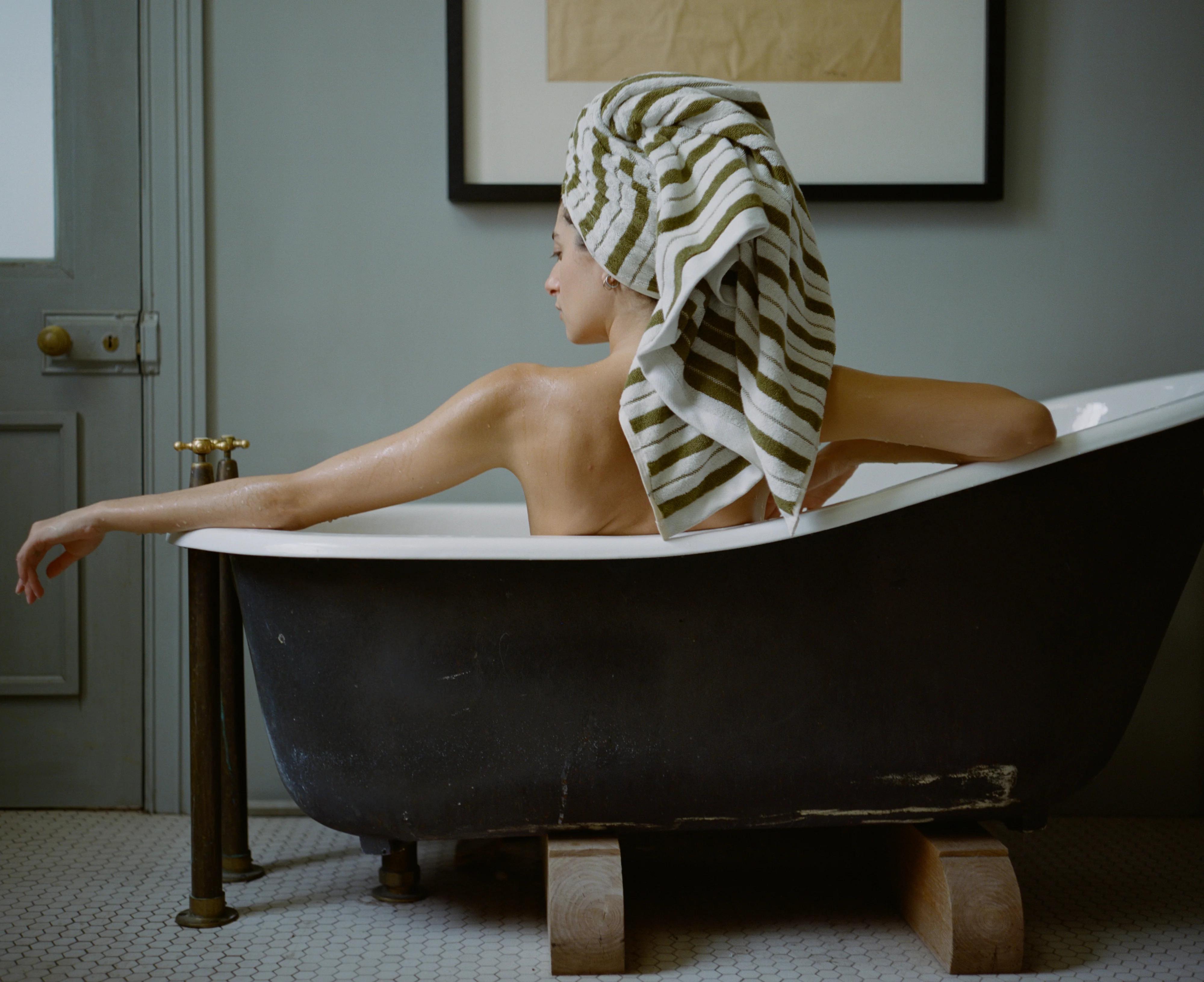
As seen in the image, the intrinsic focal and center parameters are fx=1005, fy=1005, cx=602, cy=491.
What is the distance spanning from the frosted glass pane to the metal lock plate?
0.44 feet

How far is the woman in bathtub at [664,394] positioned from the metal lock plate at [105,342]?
25.5 inches

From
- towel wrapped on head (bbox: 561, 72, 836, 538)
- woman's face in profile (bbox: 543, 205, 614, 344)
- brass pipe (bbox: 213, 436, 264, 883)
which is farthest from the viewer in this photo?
brass pipe (bbox: 213, 436, 264, 883)

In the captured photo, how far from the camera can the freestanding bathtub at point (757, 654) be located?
1072 millimetres

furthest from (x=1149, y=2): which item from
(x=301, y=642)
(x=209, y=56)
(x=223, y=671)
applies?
(x=223, y=671)

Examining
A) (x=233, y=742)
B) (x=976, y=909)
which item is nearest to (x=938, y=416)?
(x=976, y=909)

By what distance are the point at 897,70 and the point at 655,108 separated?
0.89m

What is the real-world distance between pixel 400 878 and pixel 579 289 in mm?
825

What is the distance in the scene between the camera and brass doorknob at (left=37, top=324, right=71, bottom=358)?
5.47 ft

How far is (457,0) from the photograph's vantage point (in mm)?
1676

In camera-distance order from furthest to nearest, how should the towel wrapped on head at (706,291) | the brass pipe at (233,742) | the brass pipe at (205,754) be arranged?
the brass pipe at (233,742)
the brass pipe at (205,754)
the towel wrapped on head at (706,291)

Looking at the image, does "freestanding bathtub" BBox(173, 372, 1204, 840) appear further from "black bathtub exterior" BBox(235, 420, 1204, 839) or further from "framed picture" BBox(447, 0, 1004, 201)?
"framed picture" BBox(447, 0, 1004, 201)

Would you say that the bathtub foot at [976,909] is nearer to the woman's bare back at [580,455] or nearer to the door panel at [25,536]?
the woman's bare back at [580,455]

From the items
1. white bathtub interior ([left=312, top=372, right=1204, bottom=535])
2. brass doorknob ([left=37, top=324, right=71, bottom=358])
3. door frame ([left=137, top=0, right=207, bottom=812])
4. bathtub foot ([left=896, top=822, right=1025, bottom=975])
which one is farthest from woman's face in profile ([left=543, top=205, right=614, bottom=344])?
brass doorknob ([left=37, top=324, right=71, bottom=358])

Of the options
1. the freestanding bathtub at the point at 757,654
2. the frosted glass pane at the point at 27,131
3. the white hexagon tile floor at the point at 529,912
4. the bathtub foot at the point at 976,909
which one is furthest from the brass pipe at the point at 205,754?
the bathtub foot at the point at 976,909
